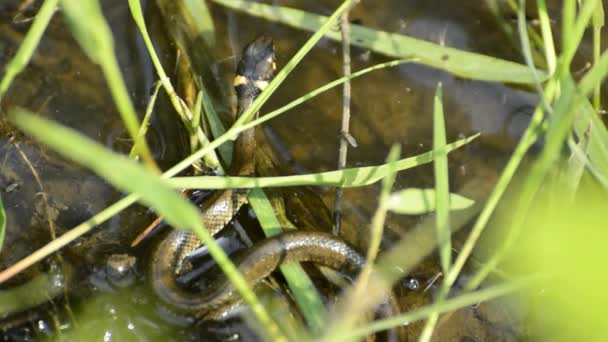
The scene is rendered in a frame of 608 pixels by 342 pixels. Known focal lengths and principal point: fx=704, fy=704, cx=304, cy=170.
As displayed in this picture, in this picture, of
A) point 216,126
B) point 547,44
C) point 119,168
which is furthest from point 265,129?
point 119,168

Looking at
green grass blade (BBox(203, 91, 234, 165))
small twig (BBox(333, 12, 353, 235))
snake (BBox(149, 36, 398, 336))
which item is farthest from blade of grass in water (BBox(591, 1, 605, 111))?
green grass blade (BBox(203, 91, 234, 165))

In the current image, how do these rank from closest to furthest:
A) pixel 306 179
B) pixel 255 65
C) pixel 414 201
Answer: pixel 414 201 → pixel 306 179 → pixel 255 65

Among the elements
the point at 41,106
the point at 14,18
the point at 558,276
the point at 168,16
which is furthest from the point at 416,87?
the point at 558,276

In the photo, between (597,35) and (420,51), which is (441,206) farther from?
(597,35)

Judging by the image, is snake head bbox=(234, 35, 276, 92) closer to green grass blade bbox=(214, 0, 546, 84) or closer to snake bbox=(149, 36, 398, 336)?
green grass blade bbox=(214, 0, 546, 84)

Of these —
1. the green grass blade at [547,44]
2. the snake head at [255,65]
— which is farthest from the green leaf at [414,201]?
the snake head at [255,65]

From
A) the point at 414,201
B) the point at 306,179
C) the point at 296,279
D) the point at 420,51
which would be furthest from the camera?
the point at 420,51
